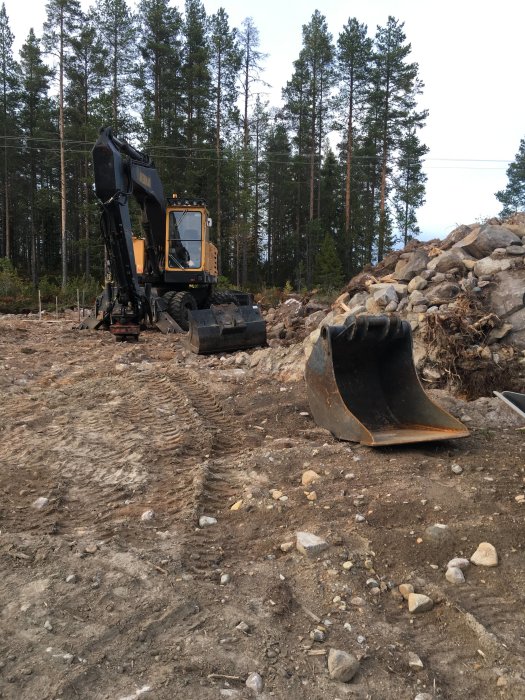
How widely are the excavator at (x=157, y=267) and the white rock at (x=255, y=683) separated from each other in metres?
7.56

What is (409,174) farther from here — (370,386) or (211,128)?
(370,386)

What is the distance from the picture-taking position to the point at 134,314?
36.6ft

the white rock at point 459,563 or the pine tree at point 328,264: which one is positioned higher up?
the pine tree at point 328,264

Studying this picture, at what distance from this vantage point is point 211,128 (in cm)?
3027

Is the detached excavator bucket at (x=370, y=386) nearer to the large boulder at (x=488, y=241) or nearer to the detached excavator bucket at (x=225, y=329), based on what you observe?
the large boulder at (x=488, y=241)

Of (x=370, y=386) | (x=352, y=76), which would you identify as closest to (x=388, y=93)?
(x=352, y=76)

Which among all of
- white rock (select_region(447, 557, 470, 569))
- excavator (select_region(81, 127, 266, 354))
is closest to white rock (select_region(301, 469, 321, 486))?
white rock (select_region(447, 557, 470, 569))

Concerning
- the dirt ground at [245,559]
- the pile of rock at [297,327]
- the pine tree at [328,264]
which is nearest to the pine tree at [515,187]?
the pine tree at [328,264]

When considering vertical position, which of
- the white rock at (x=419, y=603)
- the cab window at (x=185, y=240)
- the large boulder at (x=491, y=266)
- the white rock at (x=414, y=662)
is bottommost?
the white rock at (x=414, y=662)

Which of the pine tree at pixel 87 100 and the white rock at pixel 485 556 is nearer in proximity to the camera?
the white rock at pixel 485 556

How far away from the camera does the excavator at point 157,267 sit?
391 inches

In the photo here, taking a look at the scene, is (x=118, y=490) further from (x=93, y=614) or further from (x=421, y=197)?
(x=421, y=197)

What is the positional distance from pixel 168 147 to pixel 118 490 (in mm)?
27295

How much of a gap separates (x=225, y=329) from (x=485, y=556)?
284 inches
